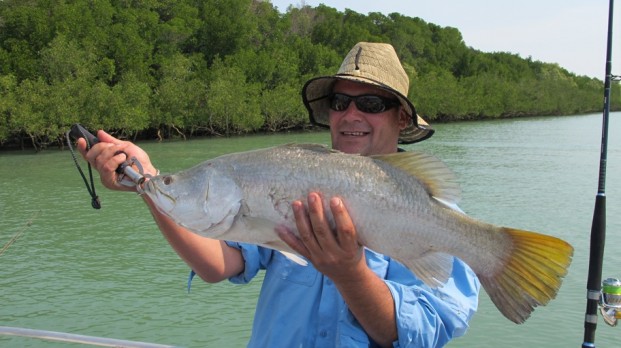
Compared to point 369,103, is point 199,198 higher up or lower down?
lower down

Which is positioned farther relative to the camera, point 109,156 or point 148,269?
point 148,269

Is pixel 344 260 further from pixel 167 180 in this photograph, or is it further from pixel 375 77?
pixel 375 77

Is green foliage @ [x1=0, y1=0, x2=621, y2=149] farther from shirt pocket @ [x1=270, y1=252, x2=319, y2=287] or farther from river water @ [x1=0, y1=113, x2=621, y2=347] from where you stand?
shirt pocket @ [x1=270, y1=252, x2=319, y2=287]

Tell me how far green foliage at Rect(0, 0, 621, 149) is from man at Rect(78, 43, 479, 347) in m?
20.9

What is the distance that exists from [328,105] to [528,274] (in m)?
1.58

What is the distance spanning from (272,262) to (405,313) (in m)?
0.67

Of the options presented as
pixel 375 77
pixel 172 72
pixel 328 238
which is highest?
pixel 172 72

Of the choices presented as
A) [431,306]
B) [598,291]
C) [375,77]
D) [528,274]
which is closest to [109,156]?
[375,77]

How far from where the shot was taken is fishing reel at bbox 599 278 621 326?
4.10 meters

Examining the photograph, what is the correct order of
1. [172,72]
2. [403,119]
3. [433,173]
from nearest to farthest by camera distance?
[433,173] < [403,119] < [172,72]

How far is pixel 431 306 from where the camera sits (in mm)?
2172

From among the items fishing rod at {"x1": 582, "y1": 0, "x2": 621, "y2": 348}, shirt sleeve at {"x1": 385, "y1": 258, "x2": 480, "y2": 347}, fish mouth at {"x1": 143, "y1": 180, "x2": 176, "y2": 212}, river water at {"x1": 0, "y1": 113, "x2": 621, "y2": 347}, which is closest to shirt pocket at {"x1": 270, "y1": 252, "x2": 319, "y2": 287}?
shirt sleeve at {"x1": 385, "y1": 258, "x2": 480, "y2": 347}

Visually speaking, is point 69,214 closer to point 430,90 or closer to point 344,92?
point 344,92

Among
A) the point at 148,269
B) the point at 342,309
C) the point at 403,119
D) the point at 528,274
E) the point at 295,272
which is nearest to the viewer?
the point at 528,274
